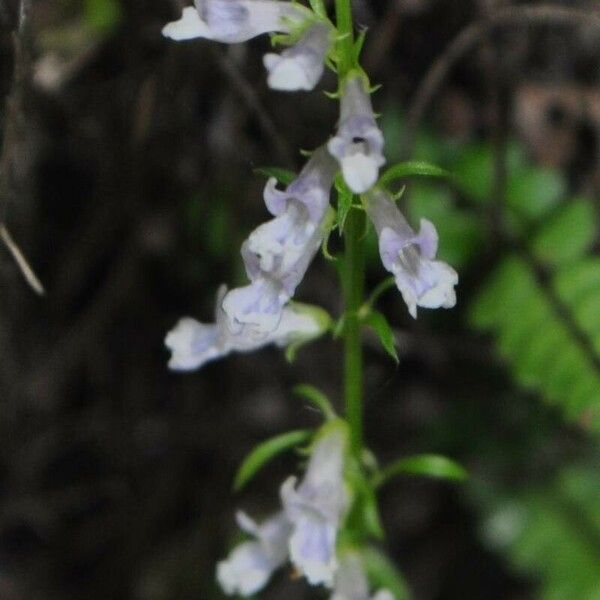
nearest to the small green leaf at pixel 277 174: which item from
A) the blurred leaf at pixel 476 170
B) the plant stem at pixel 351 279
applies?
the plant stem at pixel 351 279

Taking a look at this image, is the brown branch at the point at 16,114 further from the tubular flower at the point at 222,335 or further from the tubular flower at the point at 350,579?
the tubular flower at the point at 350,579

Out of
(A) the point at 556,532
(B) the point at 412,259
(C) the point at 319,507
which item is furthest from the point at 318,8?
(A) the point at 556,532

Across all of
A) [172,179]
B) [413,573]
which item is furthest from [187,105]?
[413,573]

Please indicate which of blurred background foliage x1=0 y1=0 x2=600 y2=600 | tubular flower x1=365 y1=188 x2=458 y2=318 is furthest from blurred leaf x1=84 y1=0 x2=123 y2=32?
tubular flower x1=365 y1=188 x2=458 y2=318

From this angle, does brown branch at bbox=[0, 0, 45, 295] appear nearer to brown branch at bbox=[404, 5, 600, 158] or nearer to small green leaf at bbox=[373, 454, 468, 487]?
small green leaf at bbox=[373, 454, 468, 487]

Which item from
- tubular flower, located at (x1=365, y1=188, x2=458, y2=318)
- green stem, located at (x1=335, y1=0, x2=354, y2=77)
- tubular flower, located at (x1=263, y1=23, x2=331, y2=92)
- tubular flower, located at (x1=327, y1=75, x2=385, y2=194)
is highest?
tubular flower, located at (x1=263, y1=23, x2=331, y2=92)

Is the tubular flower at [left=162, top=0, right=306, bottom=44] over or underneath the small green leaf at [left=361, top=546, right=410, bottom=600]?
over
